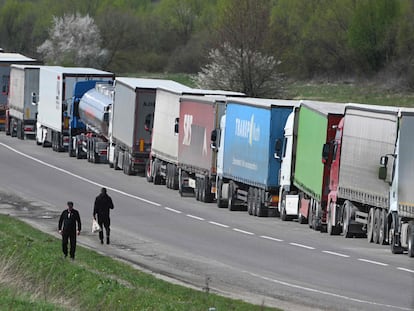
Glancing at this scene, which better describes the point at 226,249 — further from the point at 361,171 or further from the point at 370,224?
the point at 361,171

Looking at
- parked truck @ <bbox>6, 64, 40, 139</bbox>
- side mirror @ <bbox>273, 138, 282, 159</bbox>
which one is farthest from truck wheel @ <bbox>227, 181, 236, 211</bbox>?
parked truck @ <bbox>6, 64, 40, 139</bbox>

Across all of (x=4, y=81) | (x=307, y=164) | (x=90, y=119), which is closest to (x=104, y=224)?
(x=307, y=164)

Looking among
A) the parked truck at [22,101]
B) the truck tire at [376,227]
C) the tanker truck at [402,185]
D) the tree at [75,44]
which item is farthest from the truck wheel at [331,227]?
the tree at [75,44]

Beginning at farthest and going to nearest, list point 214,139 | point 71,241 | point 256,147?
1. point 214,139
2. point 256,147
3. point 71,241

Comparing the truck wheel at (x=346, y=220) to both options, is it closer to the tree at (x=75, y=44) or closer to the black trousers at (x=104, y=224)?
the black trousers at (x=104, y=224)

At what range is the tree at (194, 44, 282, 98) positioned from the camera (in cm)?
8144

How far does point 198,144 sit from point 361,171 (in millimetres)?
12752

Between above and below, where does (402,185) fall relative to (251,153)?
above

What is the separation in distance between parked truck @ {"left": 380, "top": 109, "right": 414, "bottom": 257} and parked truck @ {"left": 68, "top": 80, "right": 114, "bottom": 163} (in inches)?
1051

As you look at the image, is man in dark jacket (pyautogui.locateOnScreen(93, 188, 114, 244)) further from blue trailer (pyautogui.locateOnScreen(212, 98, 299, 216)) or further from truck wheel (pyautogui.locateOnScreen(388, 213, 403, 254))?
blue trailer (pyautogui.locateOnScreen(212, 98, 299, 216))

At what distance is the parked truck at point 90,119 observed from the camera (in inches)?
2299

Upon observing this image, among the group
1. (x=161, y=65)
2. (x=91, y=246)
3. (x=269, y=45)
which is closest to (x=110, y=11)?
(x=161, y=65)

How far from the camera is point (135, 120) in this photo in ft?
174

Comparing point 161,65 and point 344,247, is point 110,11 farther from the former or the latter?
point 344,247
